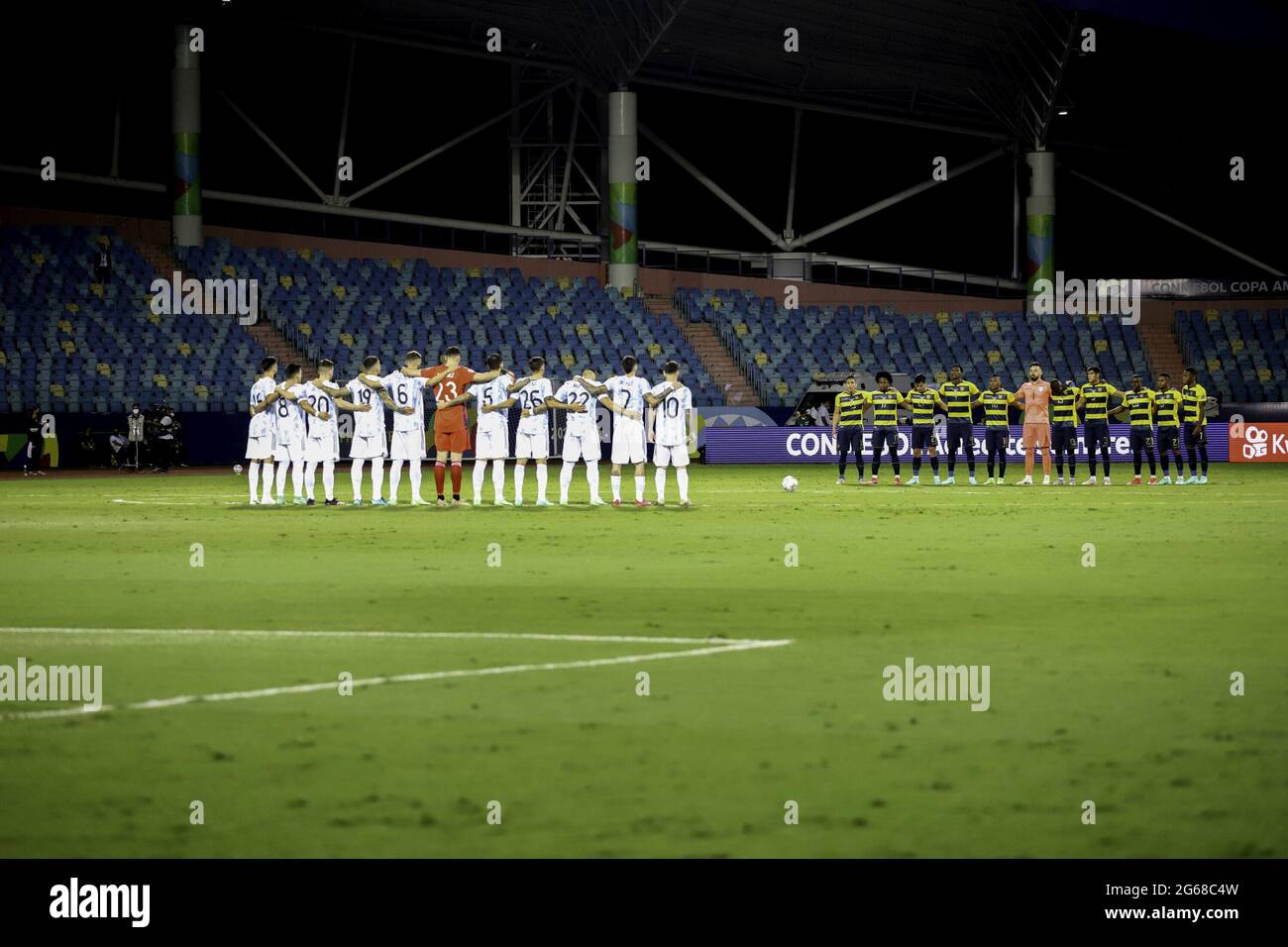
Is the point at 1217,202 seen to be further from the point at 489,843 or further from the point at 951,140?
the point at 489,843

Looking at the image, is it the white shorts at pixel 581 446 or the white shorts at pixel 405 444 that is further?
the white shorts at pixel 405 444

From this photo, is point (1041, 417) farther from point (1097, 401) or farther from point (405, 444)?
point (405, 444)

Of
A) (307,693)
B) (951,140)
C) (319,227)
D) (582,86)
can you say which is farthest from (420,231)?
(307,693)

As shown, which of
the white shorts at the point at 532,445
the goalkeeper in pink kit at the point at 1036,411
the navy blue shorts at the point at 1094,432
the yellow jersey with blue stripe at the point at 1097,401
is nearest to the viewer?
the white shorts at the point at 532,445

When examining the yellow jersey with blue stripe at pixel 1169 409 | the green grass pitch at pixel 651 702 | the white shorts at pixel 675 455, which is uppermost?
the yellow jersey with blue stripe at pixel 1169 409

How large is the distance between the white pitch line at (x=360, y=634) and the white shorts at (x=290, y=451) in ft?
50.1

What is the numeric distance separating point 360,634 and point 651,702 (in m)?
3.40

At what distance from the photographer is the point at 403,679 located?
10.2m

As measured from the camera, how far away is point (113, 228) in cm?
5150

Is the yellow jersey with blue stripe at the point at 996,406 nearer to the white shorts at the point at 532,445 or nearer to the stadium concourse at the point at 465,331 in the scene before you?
the white shorts at the point at 532,445

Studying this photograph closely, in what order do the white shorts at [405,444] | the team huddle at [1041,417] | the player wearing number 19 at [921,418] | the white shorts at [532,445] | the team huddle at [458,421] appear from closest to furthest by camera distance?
1. the team huddle at [458,421]
2. the white shorts at [532,445]
3. the white shorts at [405,444]
4. the team huddle at [1041,417]
5. the player wearing number 19 at [921,418]

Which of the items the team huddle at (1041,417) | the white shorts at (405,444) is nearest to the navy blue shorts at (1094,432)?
the team huddle at (1041,417)

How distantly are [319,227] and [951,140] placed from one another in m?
23.3

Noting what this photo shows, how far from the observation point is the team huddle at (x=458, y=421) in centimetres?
2609
